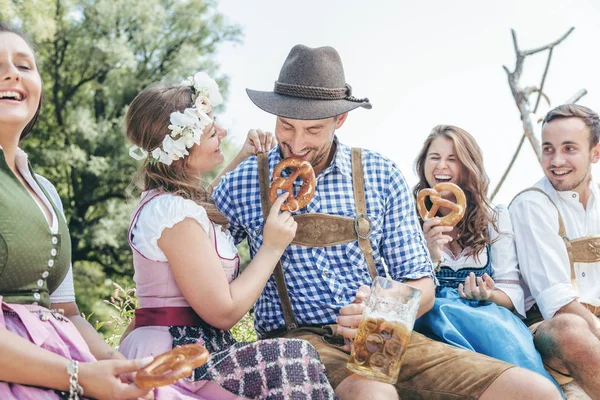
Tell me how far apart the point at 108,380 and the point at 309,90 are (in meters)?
1.67

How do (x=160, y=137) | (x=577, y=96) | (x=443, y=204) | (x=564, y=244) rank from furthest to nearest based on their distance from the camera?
(x=577, y=96) → (x=443, y=204) → (x=564, y=244) → (x=160, y=137)

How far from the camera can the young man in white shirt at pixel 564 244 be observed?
3076 mm

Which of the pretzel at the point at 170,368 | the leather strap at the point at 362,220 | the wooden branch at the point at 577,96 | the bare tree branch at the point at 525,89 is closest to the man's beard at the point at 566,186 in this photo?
the leather strap at the point at 362,220

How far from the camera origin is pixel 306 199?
9.70ft

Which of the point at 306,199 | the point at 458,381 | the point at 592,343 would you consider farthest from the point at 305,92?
the point at 592,343

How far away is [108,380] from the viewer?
5.97 ft

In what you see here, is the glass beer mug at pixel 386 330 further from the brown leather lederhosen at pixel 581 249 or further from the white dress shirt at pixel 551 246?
the brown leather lederhosen at pixel 581 249

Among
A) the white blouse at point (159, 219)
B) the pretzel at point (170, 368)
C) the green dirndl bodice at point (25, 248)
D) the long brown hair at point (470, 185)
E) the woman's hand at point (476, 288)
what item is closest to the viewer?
the pretzel at point (170, 368)

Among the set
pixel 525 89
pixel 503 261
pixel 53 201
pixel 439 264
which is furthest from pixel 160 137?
pixel 525 89

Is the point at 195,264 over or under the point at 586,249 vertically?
over

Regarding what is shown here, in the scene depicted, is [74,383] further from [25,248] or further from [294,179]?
[294,179]

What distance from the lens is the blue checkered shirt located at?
299 centimetres

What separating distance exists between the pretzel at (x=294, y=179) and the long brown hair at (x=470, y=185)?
3.70 feet

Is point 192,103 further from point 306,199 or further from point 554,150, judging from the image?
point 554,150
